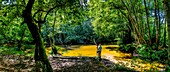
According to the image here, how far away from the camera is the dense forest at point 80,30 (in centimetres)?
1600

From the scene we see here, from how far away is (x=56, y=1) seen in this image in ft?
65.5

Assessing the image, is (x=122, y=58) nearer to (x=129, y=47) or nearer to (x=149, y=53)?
(x=129, y=47)

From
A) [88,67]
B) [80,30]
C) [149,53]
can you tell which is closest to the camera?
[149,53]

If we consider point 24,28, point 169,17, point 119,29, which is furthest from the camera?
point 119,29

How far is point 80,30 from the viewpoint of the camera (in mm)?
68500

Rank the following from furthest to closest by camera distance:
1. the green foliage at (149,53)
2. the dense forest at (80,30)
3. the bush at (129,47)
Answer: the bush at (129,47) < the dense forest at (80,30) < the green foliage at (149,53)

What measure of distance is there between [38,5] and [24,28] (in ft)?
41.9

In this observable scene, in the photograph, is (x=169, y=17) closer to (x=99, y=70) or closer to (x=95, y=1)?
(x=99, y=70)

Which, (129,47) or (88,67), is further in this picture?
(129,47)

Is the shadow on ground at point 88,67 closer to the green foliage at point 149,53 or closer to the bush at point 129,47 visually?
the green foliage at point 149,53

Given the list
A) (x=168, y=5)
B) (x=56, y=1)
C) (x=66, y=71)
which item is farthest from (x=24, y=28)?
(x=168, y=5)

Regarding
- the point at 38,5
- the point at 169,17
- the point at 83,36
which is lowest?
the point at 83,36

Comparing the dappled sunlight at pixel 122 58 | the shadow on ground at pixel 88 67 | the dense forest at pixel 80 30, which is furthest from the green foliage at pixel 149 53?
the shadow on ground at pixel 88 67

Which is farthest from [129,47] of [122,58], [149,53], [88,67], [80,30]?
[80,30]
